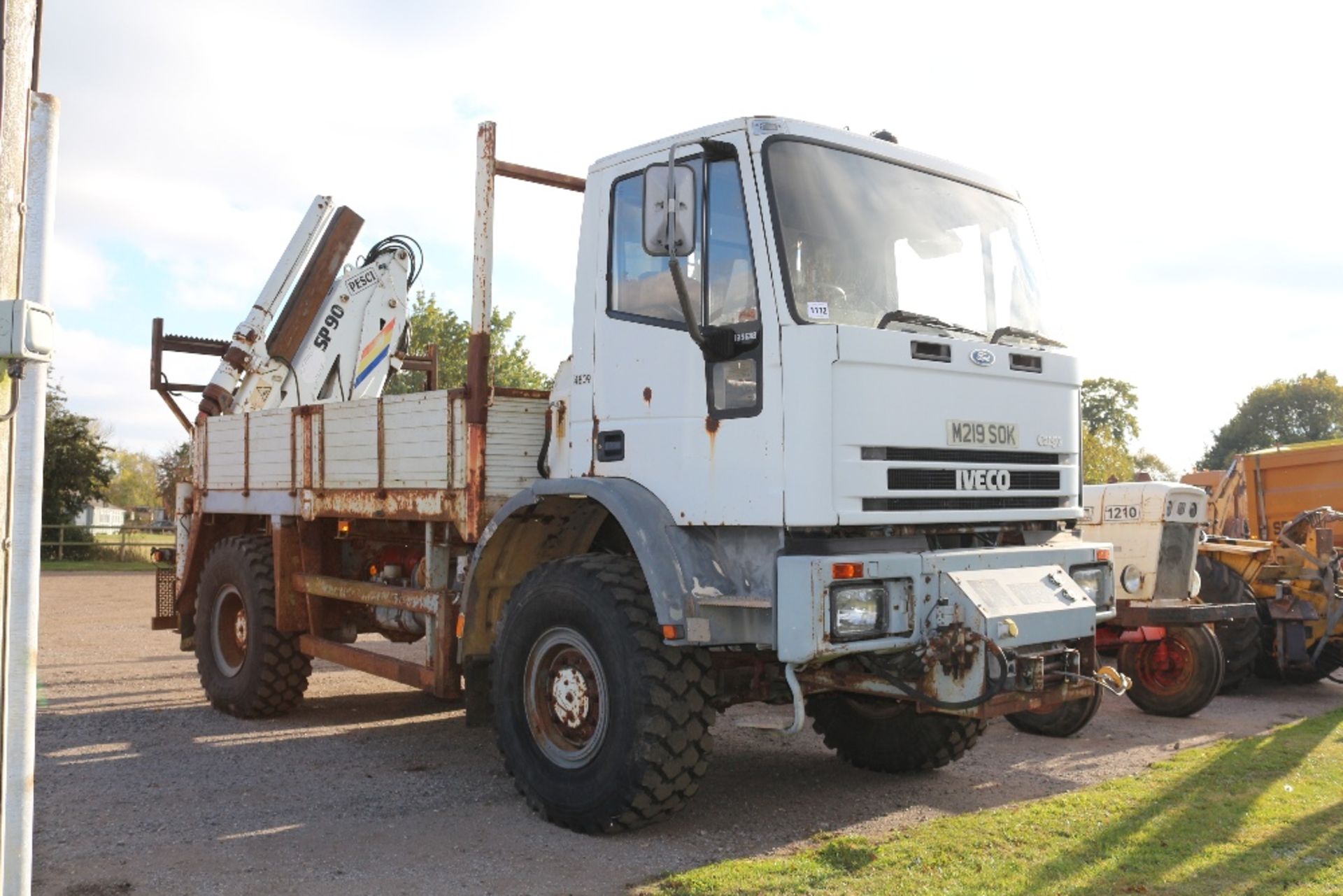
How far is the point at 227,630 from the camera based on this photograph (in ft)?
30.9

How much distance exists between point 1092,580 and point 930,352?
164cm

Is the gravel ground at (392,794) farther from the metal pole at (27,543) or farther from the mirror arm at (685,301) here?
the metal pole at (27,543)

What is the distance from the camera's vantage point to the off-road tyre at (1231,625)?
10008 mm

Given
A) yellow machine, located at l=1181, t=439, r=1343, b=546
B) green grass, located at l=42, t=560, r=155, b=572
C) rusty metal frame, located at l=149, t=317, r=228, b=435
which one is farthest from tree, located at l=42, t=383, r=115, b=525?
yellow machine, located at l=1181, t=439, r=1343, b=546

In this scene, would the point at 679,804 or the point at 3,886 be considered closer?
the point at 3,886

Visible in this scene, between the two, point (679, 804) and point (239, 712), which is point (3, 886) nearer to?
point (679, 804)

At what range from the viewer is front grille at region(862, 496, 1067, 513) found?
534 centimetres

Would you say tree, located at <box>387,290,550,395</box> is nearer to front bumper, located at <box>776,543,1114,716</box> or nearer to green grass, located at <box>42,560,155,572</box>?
green grass, located at <box>42,560,155,572</box>

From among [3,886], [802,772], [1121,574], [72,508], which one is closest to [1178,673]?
[1121,574]

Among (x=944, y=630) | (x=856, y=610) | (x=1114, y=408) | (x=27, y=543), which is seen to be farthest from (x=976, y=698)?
(x=1114, y=408)

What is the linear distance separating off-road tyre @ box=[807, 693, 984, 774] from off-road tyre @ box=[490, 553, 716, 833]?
55.6 inches

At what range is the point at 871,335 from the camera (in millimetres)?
5332

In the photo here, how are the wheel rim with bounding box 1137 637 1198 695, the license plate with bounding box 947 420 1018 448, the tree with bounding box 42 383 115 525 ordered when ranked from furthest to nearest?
the tree with bounding box 42 383 115 525 → the wheel rim with bounding box 1137 637 1198 695 → the license plate with bounding box 947 420 1018 448

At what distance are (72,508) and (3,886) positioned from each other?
112 ft
